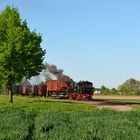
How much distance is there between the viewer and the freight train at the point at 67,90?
6425 centimetres

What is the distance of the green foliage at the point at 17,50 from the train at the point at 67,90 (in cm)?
1113

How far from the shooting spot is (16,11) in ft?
182

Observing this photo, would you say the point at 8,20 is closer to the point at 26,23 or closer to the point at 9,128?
the point at 26,23

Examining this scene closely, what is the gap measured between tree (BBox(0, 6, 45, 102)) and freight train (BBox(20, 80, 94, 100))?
438 inches

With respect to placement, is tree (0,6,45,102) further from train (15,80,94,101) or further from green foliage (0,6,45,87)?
train (15,80,94,101)

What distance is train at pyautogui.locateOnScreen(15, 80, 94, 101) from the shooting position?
2530 inches

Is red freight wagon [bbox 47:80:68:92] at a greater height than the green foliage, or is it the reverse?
the green foliage

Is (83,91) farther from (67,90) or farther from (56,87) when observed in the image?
(56,87)

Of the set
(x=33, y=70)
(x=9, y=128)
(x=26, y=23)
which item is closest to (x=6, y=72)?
(x=33, y=70)

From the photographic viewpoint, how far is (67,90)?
68.7 metres

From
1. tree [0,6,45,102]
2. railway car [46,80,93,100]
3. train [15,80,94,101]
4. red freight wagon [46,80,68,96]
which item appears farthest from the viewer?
red freight wagon [46,80,68,96]

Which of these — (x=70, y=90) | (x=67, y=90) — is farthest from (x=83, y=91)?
(x=67, y=90)

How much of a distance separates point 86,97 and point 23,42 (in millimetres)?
15109

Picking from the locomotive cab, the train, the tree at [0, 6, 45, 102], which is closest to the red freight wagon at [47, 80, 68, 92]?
the train
